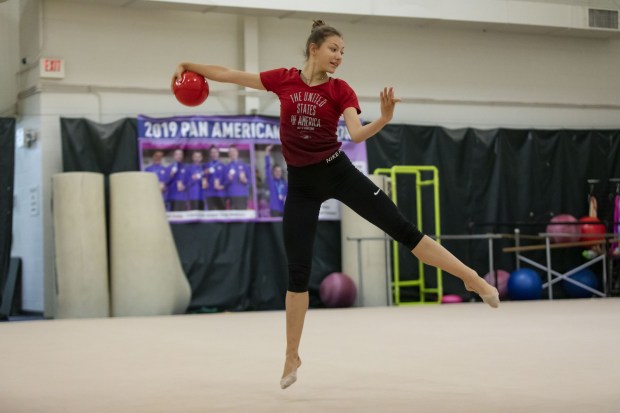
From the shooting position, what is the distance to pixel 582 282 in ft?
42.8

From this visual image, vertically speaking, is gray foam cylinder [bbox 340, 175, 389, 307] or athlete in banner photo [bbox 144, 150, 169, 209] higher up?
athlete in banner photo [bbox 144, 150, 169, 209]

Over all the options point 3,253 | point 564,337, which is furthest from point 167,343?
point 3,253

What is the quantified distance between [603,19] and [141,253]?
789cm

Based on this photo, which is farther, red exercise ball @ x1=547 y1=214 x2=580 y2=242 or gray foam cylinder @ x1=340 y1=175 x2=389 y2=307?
red exercise ball @ x1=547 y1=214 x2=580 y2=242

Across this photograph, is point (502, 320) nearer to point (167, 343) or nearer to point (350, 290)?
point (167, 343)

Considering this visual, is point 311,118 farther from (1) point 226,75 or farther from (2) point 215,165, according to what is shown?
(2) point 215,165

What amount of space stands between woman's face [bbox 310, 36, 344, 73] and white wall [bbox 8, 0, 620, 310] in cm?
800

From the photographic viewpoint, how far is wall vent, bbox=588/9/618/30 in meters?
13.5

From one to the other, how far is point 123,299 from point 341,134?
3885 millimetres

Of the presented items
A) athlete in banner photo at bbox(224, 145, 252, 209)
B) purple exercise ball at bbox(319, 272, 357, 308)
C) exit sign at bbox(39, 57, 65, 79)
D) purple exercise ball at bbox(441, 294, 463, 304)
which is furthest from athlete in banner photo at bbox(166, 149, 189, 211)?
purple exercise ball at bbox(441, 294, 463, 304)

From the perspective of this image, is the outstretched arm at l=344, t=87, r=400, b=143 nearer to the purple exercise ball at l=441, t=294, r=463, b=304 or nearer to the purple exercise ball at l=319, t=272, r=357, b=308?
the purple exercise ball at l=319, t=272, r=357, b=308

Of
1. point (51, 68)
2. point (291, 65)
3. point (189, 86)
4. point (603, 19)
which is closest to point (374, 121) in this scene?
point (189, 86)

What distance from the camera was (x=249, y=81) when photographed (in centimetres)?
410

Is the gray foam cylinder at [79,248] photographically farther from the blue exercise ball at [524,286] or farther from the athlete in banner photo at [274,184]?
the blue exercise ball at [524,286]
